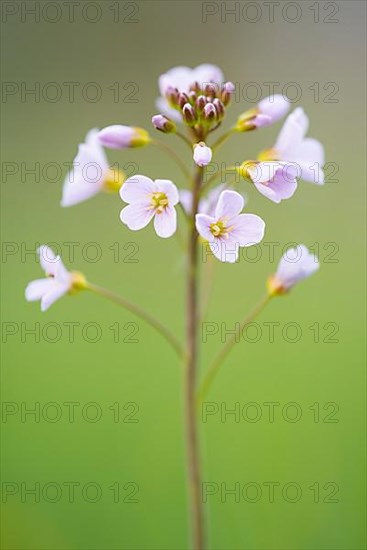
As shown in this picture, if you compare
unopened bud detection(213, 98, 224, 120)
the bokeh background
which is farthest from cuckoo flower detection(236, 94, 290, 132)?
the bokeh background

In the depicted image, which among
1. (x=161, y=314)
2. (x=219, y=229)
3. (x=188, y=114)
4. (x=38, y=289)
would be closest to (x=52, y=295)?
(x=38, y=289)

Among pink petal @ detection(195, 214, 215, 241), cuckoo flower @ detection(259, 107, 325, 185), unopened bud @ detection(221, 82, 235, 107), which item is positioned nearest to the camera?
pink petal @ detection(195, 214, 215, 241)

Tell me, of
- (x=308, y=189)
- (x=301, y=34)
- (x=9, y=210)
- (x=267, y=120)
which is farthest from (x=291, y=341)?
(x=301, y=34)

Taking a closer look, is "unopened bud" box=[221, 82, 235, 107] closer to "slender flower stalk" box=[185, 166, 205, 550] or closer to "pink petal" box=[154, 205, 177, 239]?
"slender flower stalk" box=[185, 166, 205, 550]

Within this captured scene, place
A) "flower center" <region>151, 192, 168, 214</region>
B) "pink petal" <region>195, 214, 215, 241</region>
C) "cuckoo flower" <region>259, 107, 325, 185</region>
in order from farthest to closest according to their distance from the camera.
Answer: "cuckoo flower" <region>259, 107, 325, 185</region>
"flower center" <region>151, 192, 168, 214</region>
"pink petal" <region>195, 214, 215, 241</region>

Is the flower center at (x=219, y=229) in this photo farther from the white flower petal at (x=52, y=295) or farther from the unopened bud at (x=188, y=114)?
the white flower petal at (x=52, y=295)

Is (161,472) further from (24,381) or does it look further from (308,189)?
(308,189)

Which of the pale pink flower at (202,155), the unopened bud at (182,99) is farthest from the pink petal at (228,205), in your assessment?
the unopened bud at (182,99)

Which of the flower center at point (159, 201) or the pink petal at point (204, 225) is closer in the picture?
the pink petal at point (204, 225)
